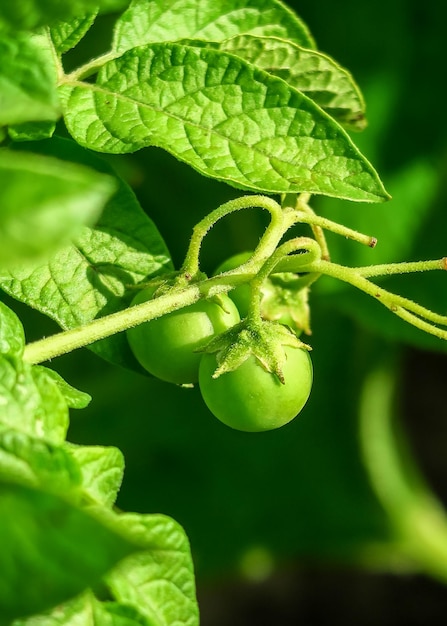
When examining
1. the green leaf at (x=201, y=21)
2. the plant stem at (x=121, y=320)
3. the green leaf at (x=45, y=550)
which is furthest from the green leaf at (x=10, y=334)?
the green leaf at (x=201, y=21)

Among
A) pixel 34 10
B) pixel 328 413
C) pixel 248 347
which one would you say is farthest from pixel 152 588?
pixel 328 413

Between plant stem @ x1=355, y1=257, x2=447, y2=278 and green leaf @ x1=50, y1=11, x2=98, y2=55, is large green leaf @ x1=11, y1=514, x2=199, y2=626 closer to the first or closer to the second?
plant stem @ x1=355, y1=257, x2=447, y2=278

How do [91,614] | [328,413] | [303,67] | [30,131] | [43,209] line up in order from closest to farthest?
[43,209], [91,614], [30,131], [303,67], [328,413]

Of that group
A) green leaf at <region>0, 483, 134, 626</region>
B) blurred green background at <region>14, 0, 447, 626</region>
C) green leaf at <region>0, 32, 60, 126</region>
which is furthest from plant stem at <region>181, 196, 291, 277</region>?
blurred green background at <region>14, 0, 447, 626</region>

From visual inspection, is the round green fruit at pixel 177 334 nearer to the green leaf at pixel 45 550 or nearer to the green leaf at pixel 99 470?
the green leaf at pixel 99 470

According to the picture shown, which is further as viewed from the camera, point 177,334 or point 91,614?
point 177,334

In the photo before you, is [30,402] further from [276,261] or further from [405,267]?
[405,267]

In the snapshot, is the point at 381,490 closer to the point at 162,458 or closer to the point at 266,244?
the point at 162,458
